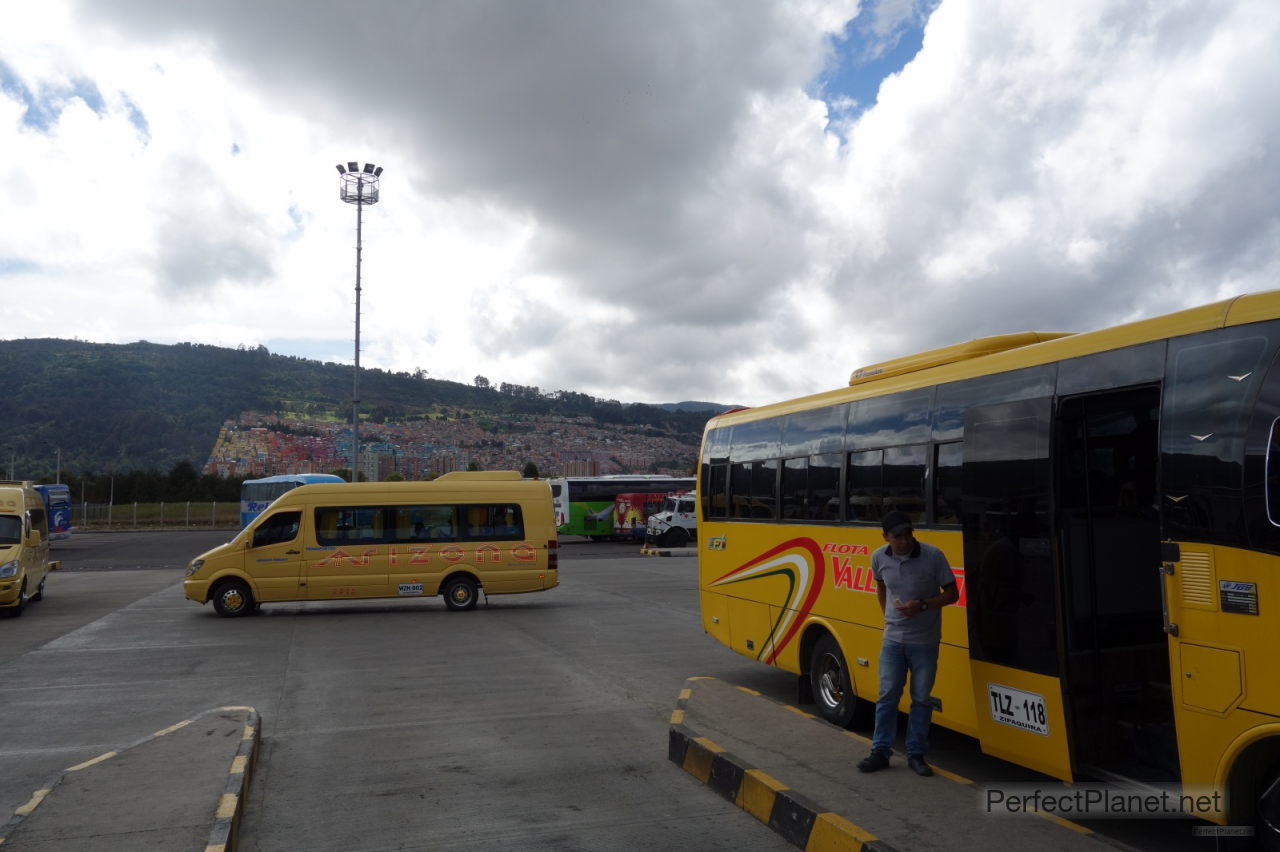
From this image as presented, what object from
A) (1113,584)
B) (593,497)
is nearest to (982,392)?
(1113,584)

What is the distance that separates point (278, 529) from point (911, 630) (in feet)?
48.7

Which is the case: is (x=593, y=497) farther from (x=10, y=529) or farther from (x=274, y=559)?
(x=10, y=529)

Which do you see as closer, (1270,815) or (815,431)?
(1270,815)

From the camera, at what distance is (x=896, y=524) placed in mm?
6301

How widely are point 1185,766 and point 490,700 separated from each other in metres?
7.00

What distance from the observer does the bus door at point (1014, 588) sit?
579cm

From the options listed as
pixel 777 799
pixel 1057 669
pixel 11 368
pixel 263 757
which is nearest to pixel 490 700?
pixel 263 757

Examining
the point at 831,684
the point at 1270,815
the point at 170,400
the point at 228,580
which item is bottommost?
the point at 831,684

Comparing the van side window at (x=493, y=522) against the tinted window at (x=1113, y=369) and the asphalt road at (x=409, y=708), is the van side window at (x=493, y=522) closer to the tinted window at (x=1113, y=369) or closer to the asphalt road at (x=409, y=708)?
the asphalt road at (x=409, y=708)

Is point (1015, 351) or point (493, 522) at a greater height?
point (1015, 351)

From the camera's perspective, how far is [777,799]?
5.82 meters

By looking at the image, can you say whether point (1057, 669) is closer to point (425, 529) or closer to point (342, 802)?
point (342, 802)

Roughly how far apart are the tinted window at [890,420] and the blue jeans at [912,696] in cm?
175

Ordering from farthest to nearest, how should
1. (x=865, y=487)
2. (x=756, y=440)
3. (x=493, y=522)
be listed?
(x=493, y=522) < (x=756, y=440) < (x=865, y=487)
